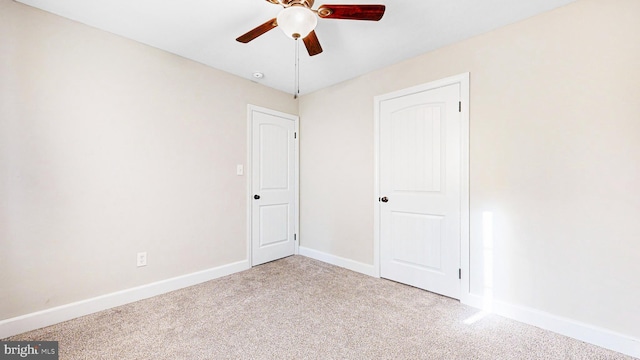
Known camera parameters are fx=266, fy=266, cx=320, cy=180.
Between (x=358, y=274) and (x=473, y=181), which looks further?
(x=358, y=274)

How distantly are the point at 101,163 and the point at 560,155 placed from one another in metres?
3.66

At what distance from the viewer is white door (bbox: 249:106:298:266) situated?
3424 mm

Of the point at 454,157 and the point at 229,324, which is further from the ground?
the point at 454,157

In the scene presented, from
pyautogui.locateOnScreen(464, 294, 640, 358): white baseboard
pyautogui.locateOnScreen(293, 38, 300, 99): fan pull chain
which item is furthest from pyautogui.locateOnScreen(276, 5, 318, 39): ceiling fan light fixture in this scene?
pyautogui.locateOnScreen(464, 294, 640, 358): white baseboard

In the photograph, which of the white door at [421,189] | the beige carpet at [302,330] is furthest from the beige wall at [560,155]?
the beige carpet at [302,330]

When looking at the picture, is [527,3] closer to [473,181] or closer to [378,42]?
[378,42]

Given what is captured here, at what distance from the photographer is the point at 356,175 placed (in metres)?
3.29

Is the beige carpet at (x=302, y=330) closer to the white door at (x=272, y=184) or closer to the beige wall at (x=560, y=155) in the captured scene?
the beige wall at (x=560, y=155)

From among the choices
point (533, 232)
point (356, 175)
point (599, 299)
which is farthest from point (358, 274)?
point (599, 299)

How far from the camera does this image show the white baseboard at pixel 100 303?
191 centimetres

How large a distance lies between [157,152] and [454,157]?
286 cm

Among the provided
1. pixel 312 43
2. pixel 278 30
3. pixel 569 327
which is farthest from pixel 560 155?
pixel 278 30

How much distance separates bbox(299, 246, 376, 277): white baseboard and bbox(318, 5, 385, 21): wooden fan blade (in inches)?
99.1

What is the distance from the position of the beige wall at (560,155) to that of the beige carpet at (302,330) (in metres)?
0.38
